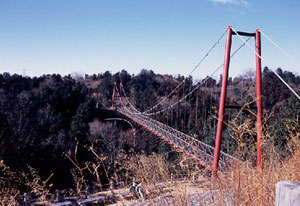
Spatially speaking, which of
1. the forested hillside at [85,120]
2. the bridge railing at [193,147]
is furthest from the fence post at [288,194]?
the forested hillside at [85,120]

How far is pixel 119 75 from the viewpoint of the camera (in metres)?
25.3

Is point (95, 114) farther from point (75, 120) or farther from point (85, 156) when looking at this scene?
point (85, 156)

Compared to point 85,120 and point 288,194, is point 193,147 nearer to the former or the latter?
point 288,194

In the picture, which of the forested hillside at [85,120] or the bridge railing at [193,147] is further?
the forested hillside at [85,120]

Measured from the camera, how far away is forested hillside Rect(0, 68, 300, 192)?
27.8 feet

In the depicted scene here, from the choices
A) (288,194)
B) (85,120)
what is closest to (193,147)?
(288,194)

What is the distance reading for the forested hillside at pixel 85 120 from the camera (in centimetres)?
846

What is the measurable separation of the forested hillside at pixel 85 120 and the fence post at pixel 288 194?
10.1 feet

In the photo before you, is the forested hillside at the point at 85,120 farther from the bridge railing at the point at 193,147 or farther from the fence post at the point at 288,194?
the fence post at the point at 288,194

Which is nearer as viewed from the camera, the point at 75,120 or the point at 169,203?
the point at 169,203

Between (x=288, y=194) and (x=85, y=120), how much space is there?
14681 mm

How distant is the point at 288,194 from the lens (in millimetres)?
632

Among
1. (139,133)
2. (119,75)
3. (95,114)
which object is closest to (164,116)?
(139,133)

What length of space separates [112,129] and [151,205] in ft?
46.8
